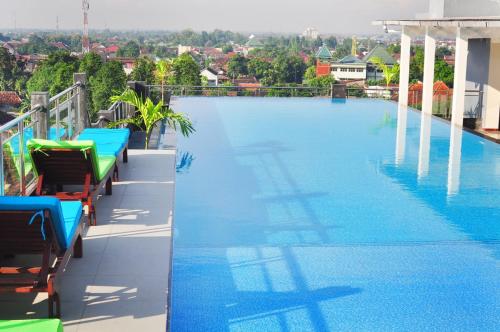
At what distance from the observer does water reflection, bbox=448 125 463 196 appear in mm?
8705

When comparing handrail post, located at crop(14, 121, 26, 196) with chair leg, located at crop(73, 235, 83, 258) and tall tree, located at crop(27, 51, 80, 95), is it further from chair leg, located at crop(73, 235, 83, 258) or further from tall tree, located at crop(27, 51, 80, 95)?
tall tree, located at crop(27, 51, 80, 95)

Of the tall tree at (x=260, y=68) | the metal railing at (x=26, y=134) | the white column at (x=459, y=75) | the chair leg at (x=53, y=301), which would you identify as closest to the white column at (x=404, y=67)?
the white column at (x=459, y=75)

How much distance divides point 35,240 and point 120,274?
804 mm

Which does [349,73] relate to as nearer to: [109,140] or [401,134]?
[401,134]

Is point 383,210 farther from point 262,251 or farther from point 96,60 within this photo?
point 96,60

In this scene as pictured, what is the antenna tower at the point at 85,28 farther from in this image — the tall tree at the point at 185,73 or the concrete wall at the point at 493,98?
the concrete wall at the point at 493,98

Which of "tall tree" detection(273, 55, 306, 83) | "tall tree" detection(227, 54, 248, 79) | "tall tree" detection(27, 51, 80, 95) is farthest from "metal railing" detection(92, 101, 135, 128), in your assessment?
"tall tree" detection(227, 54, 248, 79)

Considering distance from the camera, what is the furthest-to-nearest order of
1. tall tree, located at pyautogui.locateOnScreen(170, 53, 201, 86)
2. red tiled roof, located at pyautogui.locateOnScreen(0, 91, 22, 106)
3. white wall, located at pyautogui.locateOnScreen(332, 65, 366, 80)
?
white wall, located at pyautogui.locateOnScreen(332, 65, 366, 80) < tall tree, located at pyautogui.locateOnScreen(170, 53, 201, 86) < red tiled roof, located at pyautogui.locateOnScreen(0, 91, 22, 106)

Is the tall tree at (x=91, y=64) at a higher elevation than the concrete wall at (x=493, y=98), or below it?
higher

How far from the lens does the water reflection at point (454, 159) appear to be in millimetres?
8705

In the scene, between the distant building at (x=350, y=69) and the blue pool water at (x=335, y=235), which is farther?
the distant building at (x=350, y=69)

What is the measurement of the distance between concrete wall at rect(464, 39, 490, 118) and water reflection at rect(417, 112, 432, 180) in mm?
1019

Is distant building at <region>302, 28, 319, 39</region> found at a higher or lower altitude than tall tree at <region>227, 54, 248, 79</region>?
higher

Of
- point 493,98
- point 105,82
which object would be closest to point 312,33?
point 105,82
